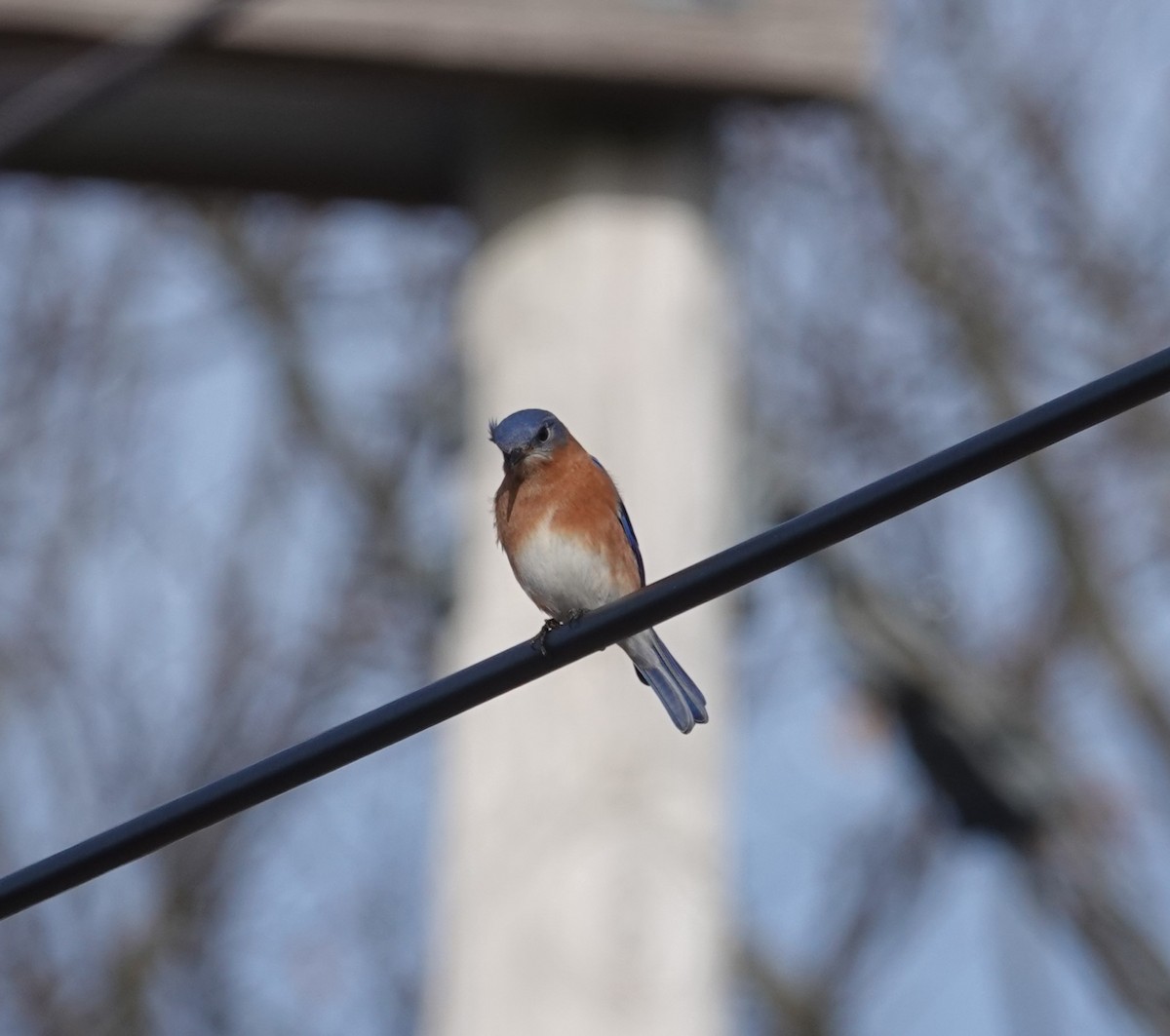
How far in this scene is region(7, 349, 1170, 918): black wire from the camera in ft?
7.77

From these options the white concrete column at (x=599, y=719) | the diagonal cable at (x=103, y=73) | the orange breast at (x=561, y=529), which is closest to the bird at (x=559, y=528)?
the orange breast at (x=561, y=529)

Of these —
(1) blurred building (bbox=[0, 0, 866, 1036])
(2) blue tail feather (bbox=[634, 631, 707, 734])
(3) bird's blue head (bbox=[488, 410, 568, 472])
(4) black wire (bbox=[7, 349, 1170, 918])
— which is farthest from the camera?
(1) blurred building (bbox=[0, 0, 866, 1036])

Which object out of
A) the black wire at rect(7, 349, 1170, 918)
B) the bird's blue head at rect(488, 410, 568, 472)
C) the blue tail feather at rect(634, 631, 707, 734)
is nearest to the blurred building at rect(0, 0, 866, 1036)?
the bird's blue head at rect(488, 410, 568, 472)

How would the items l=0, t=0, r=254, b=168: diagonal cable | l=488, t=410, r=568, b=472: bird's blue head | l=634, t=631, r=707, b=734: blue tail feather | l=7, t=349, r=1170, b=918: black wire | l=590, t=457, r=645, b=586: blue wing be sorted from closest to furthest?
l=7, t=349, r=1170, b=918: black wire
l=634, t=631, r=707, b=734: blue tail feather
l=488, t=410, r=568, b=472: bird's blue head
l=590, t=457, r=645, b=586: blue wing
l=0, t=0, r=254, b=168: diagonal cable

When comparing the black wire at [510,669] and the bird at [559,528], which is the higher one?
the bird at [559,528]

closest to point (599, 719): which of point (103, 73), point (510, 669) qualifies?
point (103, 73)

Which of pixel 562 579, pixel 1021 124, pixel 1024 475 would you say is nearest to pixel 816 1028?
pixel 1024 475

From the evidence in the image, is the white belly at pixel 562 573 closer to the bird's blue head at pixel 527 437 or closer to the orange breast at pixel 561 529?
the orange breast at pixel 561 529

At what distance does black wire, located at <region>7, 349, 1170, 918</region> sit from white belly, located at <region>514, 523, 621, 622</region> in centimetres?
167

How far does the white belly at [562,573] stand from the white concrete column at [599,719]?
0.86 meters

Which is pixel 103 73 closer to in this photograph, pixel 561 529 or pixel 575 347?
pixel 575 347

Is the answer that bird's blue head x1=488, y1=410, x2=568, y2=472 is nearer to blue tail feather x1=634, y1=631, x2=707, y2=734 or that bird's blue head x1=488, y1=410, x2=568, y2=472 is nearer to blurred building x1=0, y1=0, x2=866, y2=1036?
blue tail feather x1=634, y1=631, x2=707, y2=734

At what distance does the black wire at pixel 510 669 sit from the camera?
2369 millimetres

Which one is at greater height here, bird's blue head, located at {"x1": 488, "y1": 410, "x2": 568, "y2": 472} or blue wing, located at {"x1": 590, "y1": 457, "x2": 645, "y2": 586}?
bird's blue head, located at {"x1": 488, "y1": 410, "x2": 568, "y2": 472}
